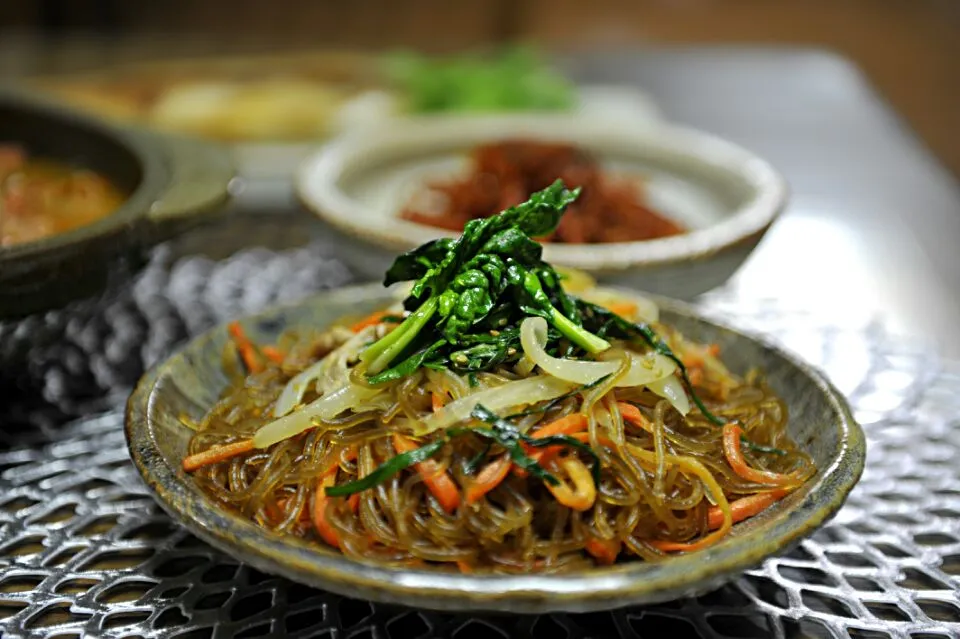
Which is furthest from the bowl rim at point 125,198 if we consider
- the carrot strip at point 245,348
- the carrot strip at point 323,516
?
the carrot strip at point 323,516

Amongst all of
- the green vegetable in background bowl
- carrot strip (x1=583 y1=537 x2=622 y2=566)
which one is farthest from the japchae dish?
the green vegetable in background bowl

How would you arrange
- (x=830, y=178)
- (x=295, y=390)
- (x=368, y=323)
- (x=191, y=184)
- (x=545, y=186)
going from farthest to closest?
1. (x=830, y=178)
2. (x=545, y=186)
3. (x=191, y=184)
4. (x=368, y=323)
5. (x=295, y=390)

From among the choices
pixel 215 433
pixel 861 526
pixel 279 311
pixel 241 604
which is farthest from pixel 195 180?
pixel 861 526

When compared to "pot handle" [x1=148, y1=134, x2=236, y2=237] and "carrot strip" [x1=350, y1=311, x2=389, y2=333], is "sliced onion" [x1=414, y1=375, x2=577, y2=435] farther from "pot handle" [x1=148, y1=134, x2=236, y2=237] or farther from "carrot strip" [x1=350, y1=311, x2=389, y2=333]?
"pot handle" [x1=148, y1=134, x2=236, y2=237]

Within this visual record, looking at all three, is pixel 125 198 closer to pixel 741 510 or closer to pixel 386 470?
pixel 386 470

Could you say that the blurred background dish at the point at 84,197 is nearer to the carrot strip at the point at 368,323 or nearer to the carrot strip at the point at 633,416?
the carrot strip at the point at 368,323

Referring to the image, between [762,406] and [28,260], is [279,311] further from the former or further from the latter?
[762,406]

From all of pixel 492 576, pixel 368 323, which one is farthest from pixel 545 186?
pixel 492 576

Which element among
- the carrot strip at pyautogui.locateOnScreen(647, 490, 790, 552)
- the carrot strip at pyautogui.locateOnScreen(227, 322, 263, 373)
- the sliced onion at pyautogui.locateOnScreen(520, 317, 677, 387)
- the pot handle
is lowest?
the carrot strip at pyautogui.locateOnScreen(227, 322, 263, 373)

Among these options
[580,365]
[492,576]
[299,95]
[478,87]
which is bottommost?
[299,95]
